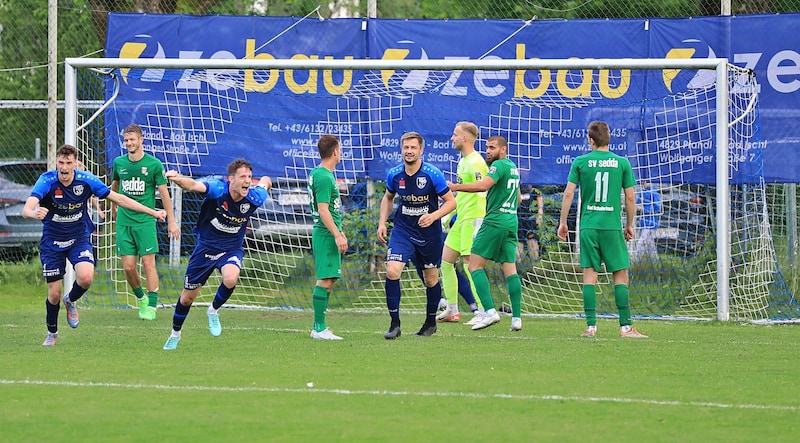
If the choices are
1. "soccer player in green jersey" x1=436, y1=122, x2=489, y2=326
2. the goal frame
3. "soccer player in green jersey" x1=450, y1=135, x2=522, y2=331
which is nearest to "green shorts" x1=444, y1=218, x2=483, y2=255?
"soccer player in green jersey" x1=436, y1=122, x2=489, y2=326

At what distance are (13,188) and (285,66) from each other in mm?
5971

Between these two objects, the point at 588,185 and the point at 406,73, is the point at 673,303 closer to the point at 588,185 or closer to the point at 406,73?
the point at 588,185

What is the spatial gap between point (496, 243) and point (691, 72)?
Result: 539cm

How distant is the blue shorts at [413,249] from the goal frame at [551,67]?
9.71 feet

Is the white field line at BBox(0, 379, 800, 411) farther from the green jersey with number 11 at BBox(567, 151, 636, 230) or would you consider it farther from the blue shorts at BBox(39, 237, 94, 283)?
the green jersey with number 11 at BBox(567, 151, 636, 230)

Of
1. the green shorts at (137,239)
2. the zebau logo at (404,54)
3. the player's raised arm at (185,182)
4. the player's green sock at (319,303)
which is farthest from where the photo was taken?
the zebau logo at (404,54)

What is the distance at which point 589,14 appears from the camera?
17.7 meters

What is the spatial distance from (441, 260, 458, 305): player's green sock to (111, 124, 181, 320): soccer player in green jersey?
10.0 ft

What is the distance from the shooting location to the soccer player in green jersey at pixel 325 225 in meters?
10.7

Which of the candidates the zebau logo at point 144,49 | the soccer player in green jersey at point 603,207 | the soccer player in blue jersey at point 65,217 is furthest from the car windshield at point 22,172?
the soccer player in green jersey at point 603,207

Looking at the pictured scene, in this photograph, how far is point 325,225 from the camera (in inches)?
425

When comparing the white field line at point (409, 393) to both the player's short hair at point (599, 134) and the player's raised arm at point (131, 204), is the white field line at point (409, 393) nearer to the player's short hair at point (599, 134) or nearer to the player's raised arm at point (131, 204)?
the player's raised arm at point (131, 204)

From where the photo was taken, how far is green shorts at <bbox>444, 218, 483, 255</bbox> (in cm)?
1238

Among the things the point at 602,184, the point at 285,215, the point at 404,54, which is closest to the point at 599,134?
the point at 602,184
